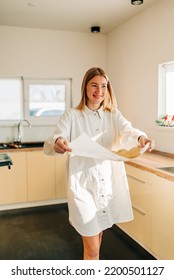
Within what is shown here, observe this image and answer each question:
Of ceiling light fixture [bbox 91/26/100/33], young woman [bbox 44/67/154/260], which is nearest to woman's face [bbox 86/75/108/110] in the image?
young woman [bbox 44/67/154/260]

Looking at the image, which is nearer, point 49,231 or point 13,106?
point 49,231

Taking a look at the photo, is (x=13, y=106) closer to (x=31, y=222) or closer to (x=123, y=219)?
(x=31, y=222)

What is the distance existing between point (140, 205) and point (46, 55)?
2531mm

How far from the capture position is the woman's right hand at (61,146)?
5.23 ft

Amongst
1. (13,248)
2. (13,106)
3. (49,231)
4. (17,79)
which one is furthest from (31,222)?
(17,79)

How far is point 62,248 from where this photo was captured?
2801mm

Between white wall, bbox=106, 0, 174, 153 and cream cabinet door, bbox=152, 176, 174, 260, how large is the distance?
84 cm

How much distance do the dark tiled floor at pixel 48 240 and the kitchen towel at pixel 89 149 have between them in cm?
123

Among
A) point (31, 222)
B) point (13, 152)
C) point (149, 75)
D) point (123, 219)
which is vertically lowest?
point (31, 222)

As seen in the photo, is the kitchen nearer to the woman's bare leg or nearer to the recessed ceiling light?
the recessed ceiling light

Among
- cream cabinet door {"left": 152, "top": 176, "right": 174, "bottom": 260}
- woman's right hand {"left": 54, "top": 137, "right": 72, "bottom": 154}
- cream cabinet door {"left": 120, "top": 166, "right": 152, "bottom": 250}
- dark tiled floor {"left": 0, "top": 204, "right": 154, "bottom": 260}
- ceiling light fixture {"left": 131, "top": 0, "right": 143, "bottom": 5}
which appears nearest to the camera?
woman's right hand {"left": 54, "top": 137, "right": 72, "bottom": 154}

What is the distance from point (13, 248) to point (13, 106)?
203 cm

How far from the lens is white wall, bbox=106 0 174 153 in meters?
3.09

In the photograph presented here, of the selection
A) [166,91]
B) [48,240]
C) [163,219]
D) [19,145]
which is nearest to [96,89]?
[163,219]
